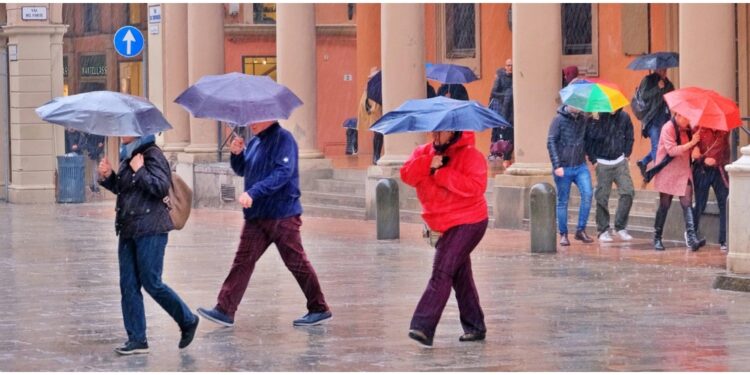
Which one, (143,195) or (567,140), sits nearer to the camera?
(143,195)

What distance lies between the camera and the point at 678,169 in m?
17.4

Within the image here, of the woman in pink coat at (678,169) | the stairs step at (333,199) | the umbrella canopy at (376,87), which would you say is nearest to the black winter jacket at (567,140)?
the woman in pink coat at (678,169)

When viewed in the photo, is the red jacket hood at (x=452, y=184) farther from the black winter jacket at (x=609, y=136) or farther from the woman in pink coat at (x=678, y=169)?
the black winter jacket at (x=609, y=136)

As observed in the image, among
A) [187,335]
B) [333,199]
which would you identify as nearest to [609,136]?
[333,199]

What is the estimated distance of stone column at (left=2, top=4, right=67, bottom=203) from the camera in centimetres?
3069

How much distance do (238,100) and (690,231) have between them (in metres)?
7.33

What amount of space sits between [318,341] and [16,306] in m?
3.39

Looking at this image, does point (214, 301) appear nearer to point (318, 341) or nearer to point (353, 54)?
point (318, 341)

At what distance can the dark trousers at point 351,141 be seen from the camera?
3462cm

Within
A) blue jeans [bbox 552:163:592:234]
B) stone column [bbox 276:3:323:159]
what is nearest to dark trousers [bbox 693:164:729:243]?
blue jeans [bbox 552:163:592:234]

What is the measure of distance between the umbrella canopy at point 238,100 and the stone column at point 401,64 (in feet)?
36.0

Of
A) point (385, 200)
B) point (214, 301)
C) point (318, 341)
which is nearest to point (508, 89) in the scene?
point (385, 200)

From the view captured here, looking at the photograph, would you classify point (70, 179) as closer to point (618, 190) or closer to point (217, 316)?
point (618, 190)

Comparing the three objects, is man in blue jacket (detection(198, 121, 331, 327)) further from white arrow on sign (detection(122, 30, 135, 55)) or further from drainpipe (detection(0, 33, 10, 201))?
drainpipe (detection(0, 33, 10, 201))
